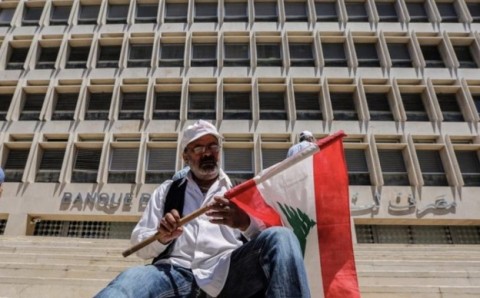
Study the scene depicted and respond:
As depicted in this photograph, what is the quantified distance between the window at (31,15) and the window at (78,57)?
294 centimetres

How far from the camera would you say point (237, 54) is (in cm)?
1928

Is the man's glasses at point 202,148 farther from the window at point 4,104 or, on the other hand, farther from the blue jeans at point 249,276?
the window at point 4,104

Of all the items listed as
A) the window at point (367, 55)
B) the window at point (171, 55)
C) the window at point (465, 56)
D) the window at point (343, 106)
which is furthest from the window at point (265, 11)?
the window at point (465, 56)

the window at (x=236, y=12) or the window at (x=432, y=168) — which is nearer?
the window at (x=432, y=168)

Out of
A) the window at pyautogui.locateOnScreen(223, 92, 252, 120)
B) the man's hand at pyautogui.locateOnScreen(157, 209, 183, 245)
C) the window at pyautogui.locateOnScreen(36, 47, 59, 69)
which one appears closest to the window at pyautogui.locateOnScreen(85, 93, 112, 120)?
the window at pyautogui.locateOnScreen(36, 47, 59, 69)

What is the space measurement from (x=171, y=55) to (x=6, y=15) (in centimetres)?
988

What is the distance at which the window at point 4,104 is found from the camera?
18.2m

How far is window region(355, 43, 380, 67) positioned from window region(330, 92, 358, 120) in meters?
2.08

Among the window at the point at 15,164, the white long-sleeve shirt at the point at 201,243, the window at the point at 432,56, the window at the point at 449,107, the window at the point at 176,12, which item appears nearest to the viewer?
the white long-sleeve shirt at the point at 201,243

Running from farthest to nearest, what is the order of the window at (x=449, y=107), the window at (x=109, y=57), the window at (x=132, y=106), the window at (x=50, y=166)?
the window at (x=109, y=57)
the window at (x=132, y=106)
the window at (x=449, y=107)
the window at (x=50, y=166)

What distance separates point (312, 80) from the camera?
18.2m

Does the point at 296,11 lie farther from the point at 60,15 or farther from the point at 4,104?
the point at 4,104

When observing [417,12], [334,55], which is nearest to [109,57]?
[334,55]

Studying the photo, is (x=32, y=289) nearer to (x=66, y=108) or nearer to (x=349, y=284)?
(x=349, y=284)
